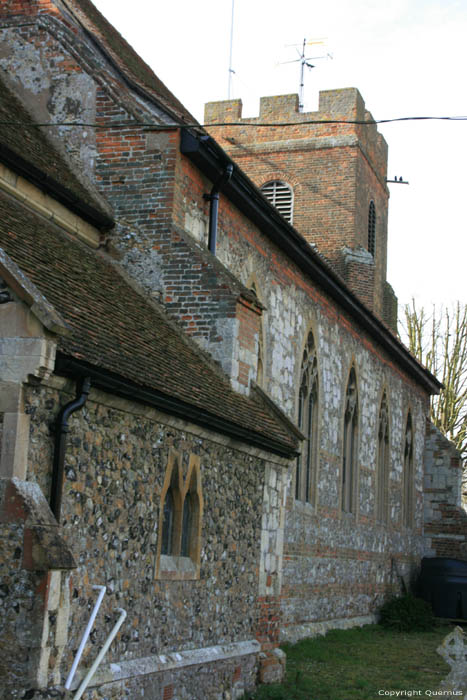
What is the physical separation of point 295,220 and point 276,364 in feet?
38.8

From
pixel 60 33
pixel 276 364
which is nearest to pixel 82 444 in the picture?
pixel 60 33

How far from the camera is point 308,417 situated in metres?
17.8

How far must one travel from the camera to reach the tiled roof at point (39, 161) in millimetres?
10367

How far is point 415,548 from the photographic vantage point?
2592cm

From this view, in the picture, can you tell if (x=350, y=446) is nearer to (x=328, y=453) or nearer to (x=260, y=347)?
(x=328, y=453)

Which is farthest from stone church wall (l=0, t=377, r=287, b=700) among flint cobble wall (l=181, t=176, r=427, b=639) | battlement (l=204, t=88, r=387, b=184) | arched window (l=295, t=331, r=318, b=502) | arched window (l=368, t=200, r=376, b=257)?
arched window (l=368, t=200, r=376, b=257)

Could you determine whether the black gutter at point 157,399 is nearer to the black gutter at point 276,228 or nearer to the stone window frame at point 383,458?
the black gutter at point 276,228

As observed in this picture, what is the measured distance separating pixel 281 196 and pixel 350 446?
31.5 ft

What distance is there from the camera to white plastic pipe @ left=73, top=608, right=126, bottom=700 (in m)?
7.28

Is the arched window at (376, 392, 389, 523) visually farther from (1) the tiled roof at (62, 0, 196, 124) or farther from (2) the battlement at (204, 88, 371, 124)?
(1) the tiled roof at (62, 0, 196, 124)

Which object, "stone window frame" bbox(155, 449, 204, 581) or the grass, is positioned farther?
the grass

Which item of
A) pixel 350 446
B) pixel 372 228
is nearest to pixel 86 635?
pixel 350 446

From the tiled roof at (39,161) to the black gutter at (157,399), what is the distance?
3279 mm

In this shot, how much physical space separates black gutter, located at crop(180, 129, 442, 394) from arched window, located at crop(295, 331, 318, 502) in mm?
1301
